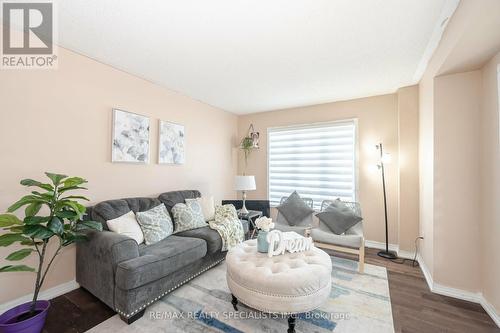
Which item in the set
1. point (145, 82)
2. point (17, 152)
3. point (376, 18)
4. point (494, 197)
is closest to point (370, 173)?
point (494, 197)

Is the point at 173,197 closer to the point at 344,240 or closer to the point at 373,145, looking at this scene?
the point at 344,240

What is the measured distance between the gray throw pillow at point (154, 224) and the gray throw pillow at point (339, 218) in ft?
7.28

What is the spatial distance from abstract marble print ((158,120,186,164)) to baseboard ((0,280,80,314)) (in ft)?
5.83

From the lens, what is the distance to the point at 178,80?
3160 millimetres

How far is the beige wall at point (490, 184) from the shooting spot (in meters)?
1.88

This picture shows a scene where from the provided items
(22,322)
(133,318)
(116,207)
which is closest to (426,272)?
(133,318)

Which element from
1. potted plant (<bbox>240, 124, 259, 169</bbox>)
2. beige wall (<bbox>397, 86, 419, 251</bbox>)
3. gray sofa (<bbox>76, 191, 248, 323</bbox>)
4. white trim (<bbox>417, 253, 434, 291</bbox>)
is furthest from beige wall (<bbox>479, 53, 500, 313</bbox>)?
potted plant (<bbox>240, 124, 259, 169</bbox>)

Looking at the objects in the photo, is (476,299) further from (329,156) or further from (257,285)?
(329,156)

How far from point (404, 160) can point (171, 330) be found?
3.69 meters

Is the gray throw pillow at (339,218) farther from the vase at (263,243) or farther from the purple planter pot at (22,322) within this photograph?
the purple planter pot at (22,322)

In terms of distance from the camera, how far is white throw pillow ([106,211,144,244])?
228 cm

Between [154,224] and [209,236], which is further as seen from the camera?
[209,236]

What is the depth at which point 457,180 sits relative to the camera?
2.23 meters

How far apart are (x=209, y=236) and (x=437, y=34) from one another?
3213 mm
